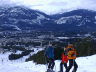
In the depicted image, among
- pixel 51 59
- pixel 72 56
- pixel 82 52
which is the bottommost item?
pixel 82 52

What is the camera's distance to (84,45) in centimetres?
3350

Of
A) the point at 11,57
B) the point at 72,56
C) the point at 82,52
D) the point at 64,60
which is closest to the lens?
the point at 72,56

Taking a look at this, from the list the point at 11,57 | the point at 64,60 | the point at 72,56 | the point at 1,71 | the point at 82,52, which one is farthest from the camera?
the point at 11,57

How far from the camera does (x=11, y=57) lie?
6481 cm

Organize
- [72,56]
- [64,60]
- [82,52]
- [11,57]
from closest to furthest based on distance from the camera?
[72,56]
[64,60]
[82,52]
[11,57]

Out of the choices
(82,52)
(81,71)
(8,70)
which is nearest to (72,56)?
(81,71)

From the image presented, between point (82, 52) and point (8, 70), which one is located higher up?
point (8, 70)

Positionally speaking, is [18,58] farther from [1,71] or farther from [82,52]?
[1,71]

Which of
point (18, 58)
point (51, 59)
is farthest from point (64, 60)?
point (18, 58)

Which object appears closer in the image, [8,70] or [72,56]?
[72,56]

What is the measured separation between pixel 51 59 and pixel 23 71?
2.43m

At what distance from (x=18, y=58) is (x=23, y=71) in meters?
57.4

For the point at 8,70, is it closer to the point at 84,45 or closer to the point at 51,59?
the point at 51,59

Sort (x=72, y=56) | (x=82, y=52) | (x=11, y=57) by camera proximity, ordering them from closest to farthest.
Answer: (x=72, y=56) → (x=82, y=52) → (x=11, y=57)
